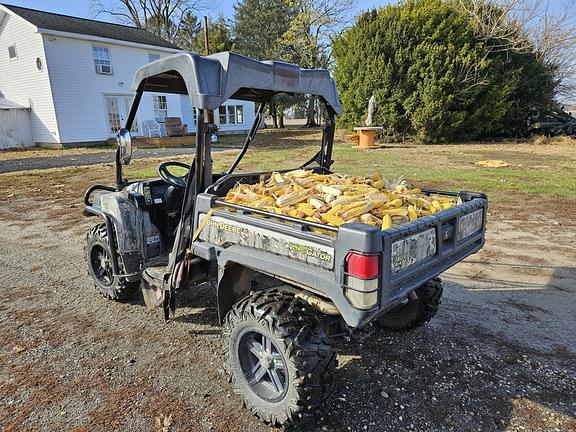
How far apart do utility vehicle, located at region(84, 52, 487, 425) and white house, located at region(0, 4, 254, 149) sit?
1694 cm

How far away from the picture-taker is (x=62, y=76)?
61.8 feet

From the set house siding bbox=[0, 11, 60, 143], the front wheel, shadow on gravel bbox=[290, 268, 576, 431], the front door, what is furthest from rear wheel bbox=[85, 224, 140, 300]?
the front door

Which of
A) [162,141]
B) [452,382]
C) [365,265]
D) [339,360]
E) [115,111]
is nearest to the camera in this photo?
[365,265]

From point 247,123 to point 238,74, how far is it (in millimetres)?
28953

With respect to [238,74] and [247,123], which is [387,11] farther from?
[238,74]

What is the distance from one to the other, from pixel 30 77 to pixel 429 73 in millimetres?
19401

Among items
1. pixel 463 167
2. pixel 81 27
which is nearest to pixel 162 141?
pixel 81 27

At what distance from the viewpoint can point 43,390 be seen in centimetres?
255

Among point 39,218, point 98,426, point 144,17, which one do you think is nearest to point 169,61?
point 98,426

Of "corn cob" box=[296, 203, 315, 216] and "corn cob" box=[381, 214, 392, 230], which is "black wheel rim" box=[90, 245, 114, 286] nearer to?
"corn cob" box=[296, 203, 315, 216]

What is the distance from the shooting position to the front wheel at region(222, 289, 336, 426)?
208 centimetres

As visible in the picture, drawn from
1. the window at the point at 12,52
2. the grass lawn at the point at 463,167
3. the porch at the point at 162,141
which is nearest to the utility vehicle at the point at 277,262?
the grass lawn at the point at 463,167

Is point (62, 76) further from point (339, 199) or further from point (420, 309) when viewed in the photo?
point (420, 309)

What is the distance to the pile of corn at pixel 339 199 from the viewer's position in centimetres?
224
